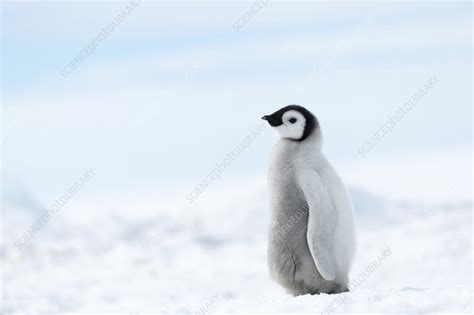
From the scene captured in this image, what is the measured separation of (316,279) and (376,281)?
29.7ft

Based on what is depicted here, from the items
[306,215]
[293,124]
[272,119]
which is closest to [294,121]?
[293,124]

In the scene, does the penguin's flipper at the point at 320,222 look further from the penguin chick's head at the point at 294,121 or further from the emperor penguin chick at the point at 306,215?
the penguin chick's head at the point at 294,121

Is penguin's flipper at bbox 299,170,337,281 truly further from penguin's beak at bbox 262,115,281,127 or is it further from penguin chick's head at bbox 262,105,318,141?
penguin's beak at bbox 262,115,281,127

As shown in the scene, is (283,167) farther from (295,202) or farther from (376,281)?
(376,281)

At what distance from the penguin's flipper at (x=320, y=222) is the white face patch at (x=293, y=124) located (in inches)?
15.3

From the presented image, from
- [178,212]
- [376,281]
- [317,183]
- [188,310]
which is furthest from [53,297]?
[178,212]

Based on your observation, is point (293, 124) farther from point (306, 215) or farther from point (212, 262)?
point (212, 262)

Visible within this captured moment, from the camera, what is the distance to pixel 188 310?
6094 millimetres

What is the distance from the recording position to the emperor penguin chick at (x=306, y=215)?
580 centimetres

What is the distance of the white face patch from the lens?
6.09 metres

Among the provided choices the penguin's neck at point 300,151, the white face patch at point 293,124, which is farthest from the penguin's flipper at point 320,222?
the white face patch at point 293,124

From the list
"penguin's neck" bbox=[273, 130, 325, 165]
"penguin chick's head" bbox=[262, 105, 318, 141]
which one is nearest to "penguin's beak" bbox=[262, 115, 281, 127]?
"penguin chick's head" bbox=[262, 105, 318, 141]

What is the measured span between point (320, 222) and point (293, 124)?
0.91 m

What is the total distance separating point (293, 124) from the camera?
20.0 feet
